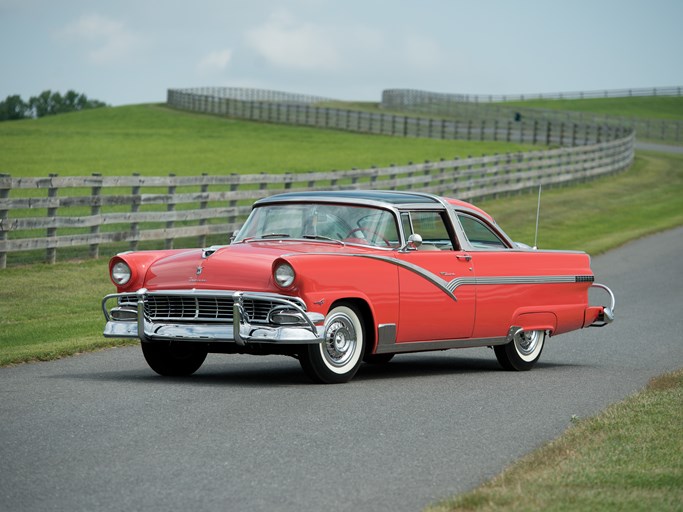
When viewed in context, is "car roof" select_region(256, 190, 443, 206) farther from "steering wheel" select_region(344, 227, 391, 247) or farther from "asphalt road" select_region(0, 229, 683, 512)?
"asphalt road" select_region(0, 229, 683, 512)

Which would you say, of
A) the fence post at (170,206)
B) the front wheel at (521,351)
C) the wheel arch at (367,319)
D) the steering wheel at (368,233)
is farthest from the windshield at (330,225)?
the fence post at (170,206)

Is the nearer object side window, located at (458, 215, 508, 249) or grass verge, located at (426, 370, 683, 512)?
grass verge, located at (426, 370, 683, 512)

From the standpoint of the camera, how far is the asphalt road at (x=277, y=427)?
241 inches

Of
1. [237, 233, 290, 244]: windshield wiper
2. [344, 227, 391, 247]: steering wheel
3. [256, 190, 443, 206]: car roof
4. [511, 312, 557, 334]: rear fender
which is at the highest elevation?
[256, 190, 443, 206]: car roof

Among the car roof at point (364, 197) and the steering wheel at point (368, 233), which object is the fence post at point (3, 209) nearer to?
the car roof at point (364, 197)

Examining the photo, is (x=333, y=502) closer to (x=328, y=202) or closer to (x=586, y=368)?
(x=328, y=202)

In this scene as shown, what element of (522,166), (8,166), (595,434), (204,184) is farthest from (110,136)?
(595,434)

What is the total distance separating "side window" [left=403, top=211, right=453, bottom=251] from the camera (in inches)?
424

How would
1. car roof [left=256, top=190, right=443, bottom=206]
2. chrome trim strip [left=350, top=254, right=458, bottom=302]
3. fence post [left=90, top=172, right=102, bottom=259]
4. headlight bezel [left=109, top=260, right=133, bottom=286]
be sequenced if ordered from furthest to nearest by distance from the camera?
fence post [left=90, top=172, right=102, bottom=259], car roof [left=256, top=190, right=443, bottom=206], headlight bezel [left=109, top=260, right=133, bottom=286], chrome trim strip [left=350, top=254, right=458, bottom=302]

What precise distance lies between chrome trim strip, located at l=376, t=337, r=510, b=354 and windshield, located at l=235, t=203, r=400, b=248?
83 centimetres

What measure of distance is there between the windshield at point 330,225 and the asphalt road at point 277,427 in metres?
1.16

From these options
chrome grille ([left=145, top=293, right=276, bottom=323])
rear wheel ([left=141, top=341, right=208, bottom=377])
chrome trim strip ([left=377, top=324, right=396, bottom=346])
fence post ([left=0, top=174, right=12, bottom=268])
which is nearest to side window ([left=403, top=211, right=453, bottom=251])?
chrome trim strip ([left=377, top=324, right=396, bottom=346])

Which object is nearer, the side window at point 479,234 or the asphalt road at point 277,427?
the asphalt road at point 277,427

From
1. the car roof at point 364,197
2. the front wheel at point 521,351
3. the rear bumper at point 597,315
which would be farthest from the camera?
the rear bumper at point 597,315
